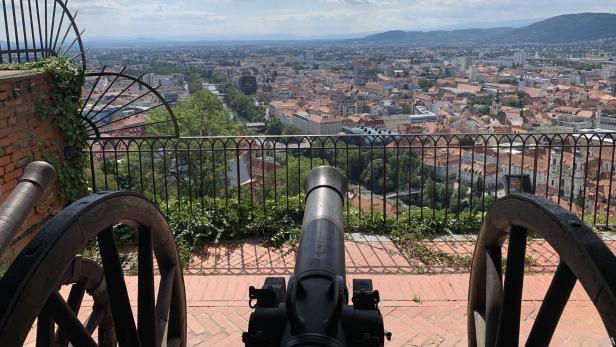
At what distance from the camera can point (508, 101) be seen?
63.3 meters

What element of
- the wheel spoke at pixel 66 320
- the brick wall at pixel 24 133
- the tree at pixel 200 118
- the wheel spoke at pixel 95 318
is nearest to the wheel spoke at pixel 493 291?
the wheel spoke at pixel 66 320

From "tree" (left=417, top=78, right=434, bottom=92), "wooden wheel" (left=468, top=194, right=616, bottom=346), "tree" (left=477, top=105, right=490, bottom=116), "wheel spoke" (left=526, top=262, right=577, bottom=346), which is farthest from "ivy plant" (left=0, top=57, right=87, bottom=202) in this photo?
"tree" (left=417, top=78, right=434, bottom=92)

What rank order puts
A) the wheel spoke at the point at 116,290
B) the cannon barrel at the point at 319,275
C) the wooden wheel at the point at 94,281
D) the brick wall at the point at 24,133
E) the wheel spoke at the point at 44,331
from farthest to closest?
the brick wall at the point at 24,133 < the wheel spoke at the point at 44,331 < the wheel spoke at the point at 116,290 < the cannon barrel at the point at 319,275 < the wooden wheel at the point at 94,281

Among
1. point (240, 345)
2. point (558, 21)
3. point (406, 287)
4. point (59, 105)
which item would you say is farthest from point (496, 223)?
point (558, 21)

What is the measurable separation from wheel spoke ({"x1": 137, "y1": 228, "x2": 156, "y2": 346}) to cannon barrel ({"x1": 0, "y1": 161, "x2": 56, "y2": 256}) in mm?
389

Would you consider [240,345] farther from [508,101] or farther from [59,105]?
[508,101]

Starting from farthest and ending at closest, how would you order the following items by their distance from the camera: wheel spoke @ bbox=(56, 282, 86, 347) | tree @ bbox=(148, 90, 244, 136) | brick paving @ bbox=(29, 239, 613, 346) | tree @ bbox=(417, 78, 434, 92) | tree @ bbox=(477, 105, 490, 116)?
tree @ bbox=(417, 78, 434, 92) < tree @ bbox=(477, 105, 490, 116) < tree @ bbox=(148, 90, 244, 136) < brick paving @ bbox=(29, 239, 613, 346) < wheel spoke @ bbox=(56, 282, 86, 347)

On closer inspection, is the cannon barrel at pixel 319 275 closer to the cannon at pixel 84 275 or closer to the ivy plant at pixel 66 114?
the cannon at pixel 84 275

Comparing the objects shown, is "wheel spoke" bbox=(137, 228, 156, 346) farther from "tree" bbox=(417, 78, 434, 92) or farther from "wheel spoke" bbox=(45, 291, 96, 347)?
"tree" bbox=(417, 78, 434, 92)

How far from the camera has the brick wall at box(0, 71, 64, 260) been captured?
16.1 ft

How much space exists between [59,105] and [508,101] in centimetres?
6332

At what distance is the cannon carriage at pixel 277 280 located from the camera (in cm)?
128

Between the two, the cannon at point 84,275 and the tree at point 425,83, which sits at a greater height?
the cannon at point 84,275

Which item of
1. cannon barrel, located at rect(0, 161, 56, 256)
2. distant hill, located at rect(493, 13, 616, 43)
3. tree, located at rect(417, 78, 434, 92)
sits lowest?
tree, located at rect(417, 78, 434, 92)
